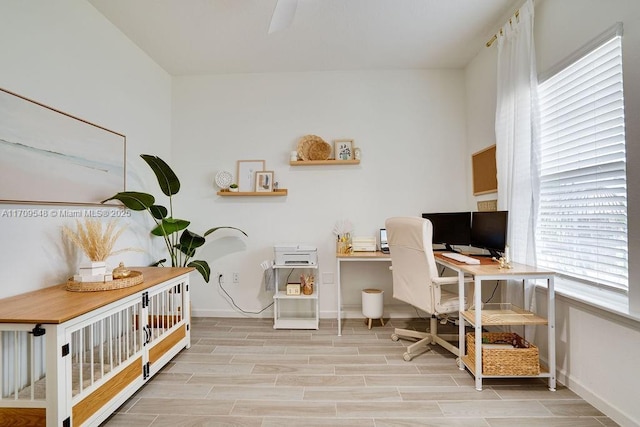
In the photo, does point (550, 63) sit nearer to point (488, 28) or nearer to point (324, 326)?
point (488, 28)

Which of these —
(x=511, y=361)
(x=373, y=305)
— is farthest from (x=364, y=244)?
(x=511, y=361)

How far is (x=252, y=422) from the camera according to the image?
1628mm

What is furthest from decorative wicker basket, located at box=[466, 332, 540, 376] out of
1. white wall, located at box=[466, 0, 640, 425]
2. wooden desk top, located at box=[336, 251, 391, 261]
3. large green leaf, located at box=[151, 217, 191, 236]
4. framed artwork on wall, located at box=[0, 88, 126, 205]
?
framed artwork on wall, located at box=[0, 88, 126, 205]

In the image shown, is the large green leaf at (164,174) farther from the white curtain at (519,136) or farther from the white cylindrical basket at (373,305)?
the white curtain at (519,136)

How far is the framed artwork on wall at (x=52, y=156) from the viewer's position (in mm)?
1688

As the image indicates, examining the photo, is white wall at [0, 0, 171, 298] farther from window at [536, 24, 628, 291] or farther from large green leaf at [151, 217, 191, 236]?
window at [536, 24, 628, 291]

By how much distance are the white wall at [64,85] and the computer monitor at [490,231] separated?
10.6 ft

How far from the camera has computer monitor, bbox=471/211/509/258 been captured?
2344 mm

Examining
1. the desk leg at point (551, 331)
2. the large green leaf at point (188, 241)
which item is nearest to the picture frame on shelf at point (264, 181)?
the large green leaf at point (188, 241)

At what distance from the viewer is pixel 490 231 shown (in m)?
2.50

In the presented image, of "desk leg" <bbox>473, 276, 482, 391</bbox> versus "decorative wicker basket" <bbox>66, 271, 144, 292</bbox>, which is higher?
"decorative wicker basket" <bbox>66, 271, 144, 292</bbox>

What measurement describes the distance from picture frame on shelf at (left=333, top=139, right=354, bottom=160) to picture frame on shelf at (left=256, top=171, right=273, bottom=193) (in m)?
0.79

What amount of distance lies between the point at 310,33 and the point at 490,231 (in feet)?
7.85

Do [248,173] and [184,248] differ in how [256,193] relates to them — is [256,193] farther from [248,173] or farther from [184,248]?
[184,248]
